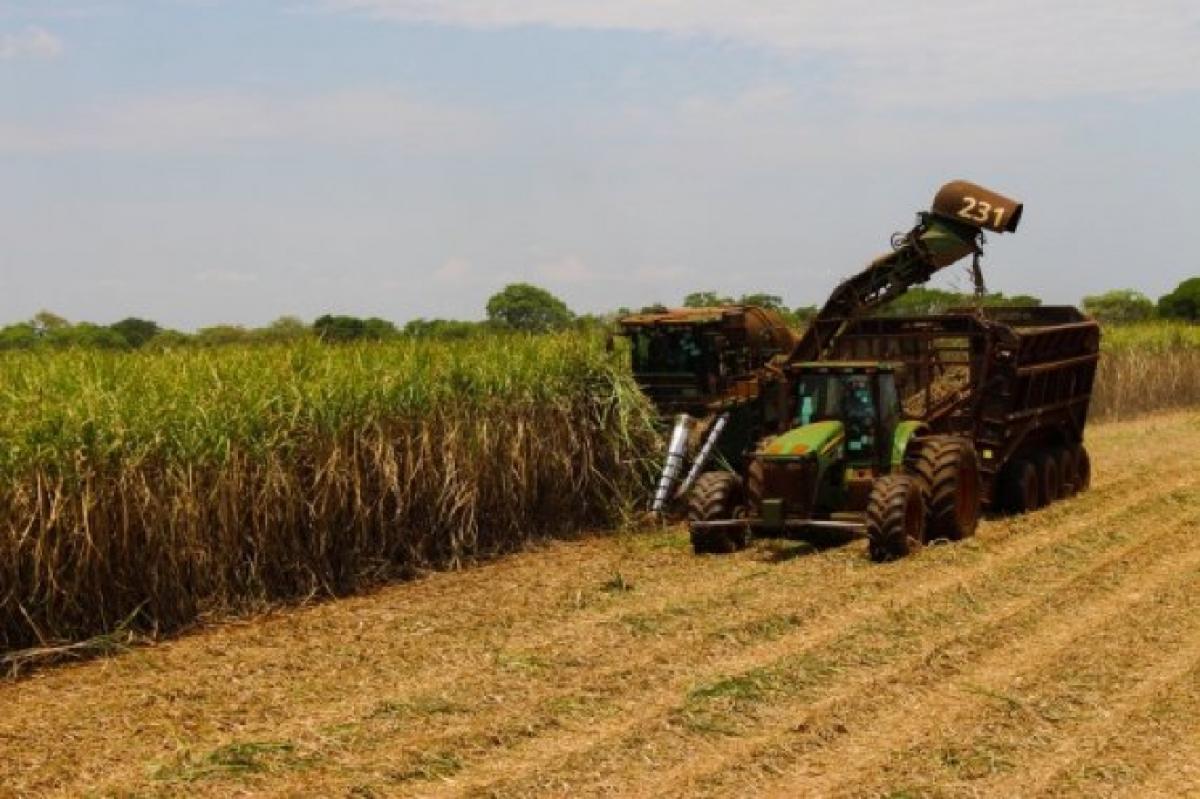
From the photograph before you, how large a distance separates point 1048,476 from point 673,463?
4280 mm

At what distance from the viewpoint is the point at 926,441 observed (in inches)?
555

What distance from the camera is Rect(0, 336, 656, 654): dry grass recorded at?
10102 millimetres

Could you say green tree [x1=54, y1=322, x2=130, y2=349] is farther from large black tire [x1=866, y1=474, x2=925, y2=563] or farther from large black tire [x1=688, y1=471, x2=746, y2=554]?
large black tire [x1=866, y1=474, x2=925, y2=563]

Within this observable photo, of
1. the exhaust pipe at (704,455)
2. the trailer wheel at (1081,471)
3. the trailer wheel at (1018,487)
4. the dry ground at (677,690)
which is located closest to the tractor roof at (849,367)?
the dry ground at (677,690)

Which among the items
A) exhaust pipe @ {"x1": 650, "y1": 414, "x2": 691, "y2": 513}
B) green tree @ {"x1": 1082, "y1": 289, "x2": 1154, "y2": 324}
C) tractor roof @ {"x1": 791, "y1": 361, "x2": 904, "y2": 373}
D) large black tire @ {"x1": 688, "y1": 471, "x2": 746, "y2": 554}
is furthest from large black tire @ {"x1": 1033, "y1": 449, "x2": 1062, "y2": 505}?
green tree @ {"x1": 1082, "y1": 289, "x2": 1154, "y2": 324}

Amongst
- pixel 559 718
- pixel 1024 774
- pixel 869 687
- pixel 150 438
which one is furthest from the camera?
pixel 150 438

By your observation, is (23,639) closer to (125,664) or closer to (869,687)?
(125,664)

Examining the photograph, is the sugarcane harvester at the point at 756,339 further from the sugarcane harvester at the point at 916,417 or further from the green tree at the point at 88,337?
the green tree at the point at 88,337

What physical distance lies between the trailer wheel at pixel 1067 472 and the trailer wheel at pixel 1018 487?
1.12 meters

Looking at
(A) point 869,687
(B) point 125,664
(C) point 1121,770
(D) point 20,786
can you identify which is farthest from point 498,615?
(C) point 1121,770

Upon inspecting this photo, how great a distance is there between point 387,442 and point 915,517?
475 centimetres

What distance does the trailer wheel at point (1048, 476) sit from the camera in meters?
16.2

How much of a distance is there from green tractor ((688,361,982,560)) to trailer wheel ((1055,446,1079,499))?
3205 millimetres

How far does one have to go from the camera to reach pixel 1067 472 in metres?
17.2
